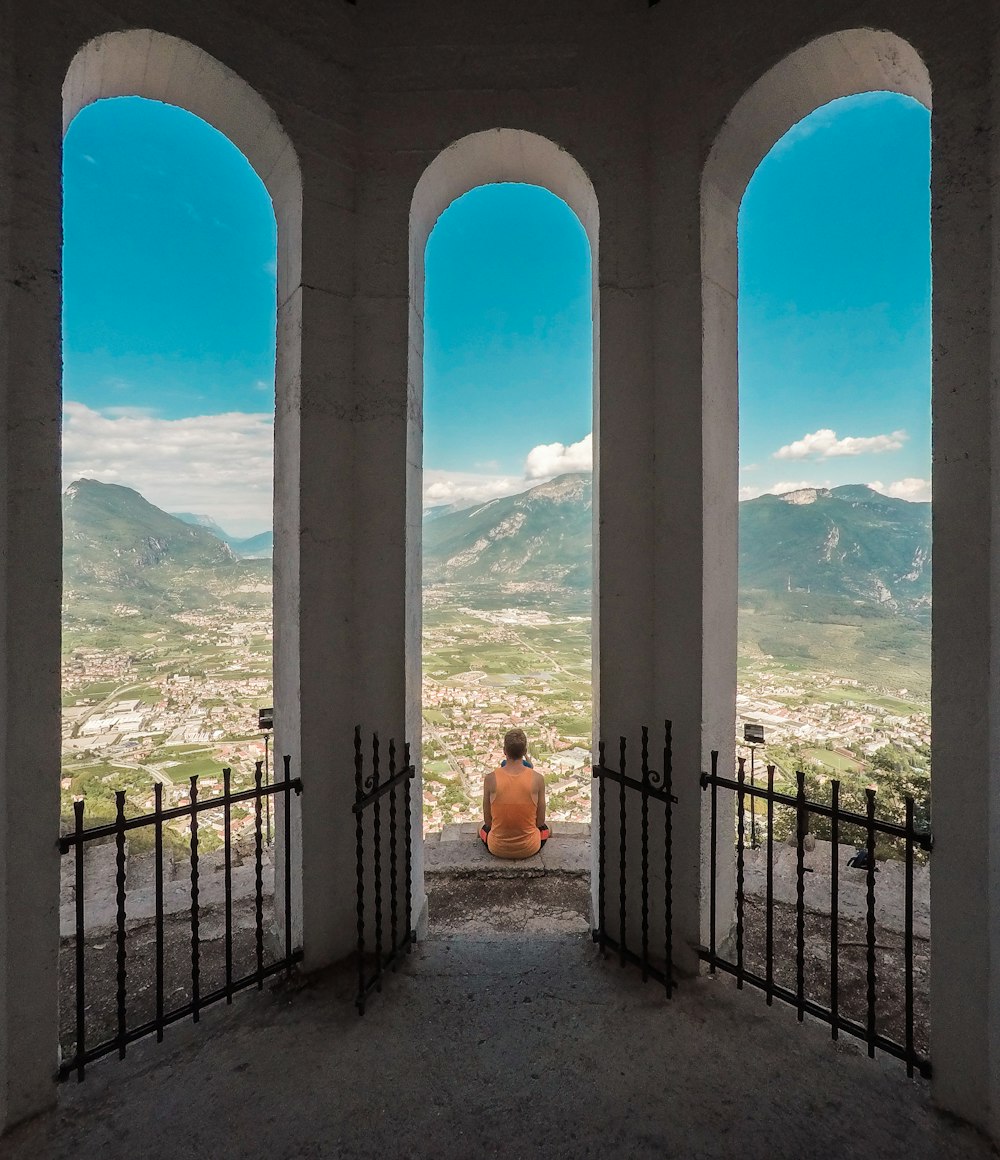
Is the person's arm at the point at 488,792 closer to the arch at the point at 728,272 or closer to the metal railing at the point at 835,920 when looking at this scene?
the metal railing at the point at 835,920

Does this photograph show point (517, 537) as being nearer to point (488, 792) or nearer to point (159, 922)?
point (488, 792)

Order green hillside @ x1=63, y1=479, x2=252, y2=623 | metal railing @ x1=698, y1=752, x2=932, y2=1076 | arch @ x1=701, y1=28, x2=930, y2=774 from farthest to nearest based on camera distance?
green hillside @ x1=63, y1=479, x2=252, y2=623 → arch @ x1=701, y1=28, x2=930, y2=774 → metal railing @ x1=698, y1=752, x2=932, y2=1076

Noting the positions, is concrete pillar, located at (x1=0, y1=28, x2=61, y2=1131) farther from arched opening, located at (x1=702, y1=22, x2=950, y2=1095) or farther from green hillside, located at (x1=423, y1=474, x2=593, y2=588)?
green hillside, located at (x1=423, y1=474, x2=593, y2=588)

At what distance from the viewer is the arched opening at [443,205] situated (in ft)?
12.6

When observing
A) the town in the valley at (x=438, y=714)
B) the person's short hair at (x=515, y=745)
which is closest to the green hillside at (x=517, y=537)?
the town in the valley at (x=438, y=714)

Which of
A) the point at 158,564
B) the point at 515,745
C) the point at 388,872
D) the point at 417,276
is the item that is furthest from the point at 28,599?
the point at 158,564

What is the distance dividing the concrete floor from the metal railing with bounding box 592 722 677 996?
167 millimetres

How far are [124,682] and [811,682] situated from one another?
8203 mm

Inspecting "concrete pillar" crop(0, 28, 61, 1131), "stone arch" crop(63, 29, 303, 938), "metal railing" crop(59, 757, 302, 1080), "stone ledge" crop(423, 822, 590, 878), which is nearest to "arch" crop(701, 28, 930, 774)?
"stone ledge" crop(423, 822, 590, 878)

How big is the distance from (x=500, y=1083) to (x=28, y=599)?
10.6 ft

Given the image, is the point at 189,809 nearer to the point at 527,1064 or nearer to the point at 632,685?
the point at 527,1064

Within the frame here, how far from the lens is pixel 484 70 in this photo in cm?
383

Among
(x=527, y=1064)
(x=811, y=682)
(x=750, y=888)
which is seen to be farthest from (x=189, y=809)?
(x=811, y=682)

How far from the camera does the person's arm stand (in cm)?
488
